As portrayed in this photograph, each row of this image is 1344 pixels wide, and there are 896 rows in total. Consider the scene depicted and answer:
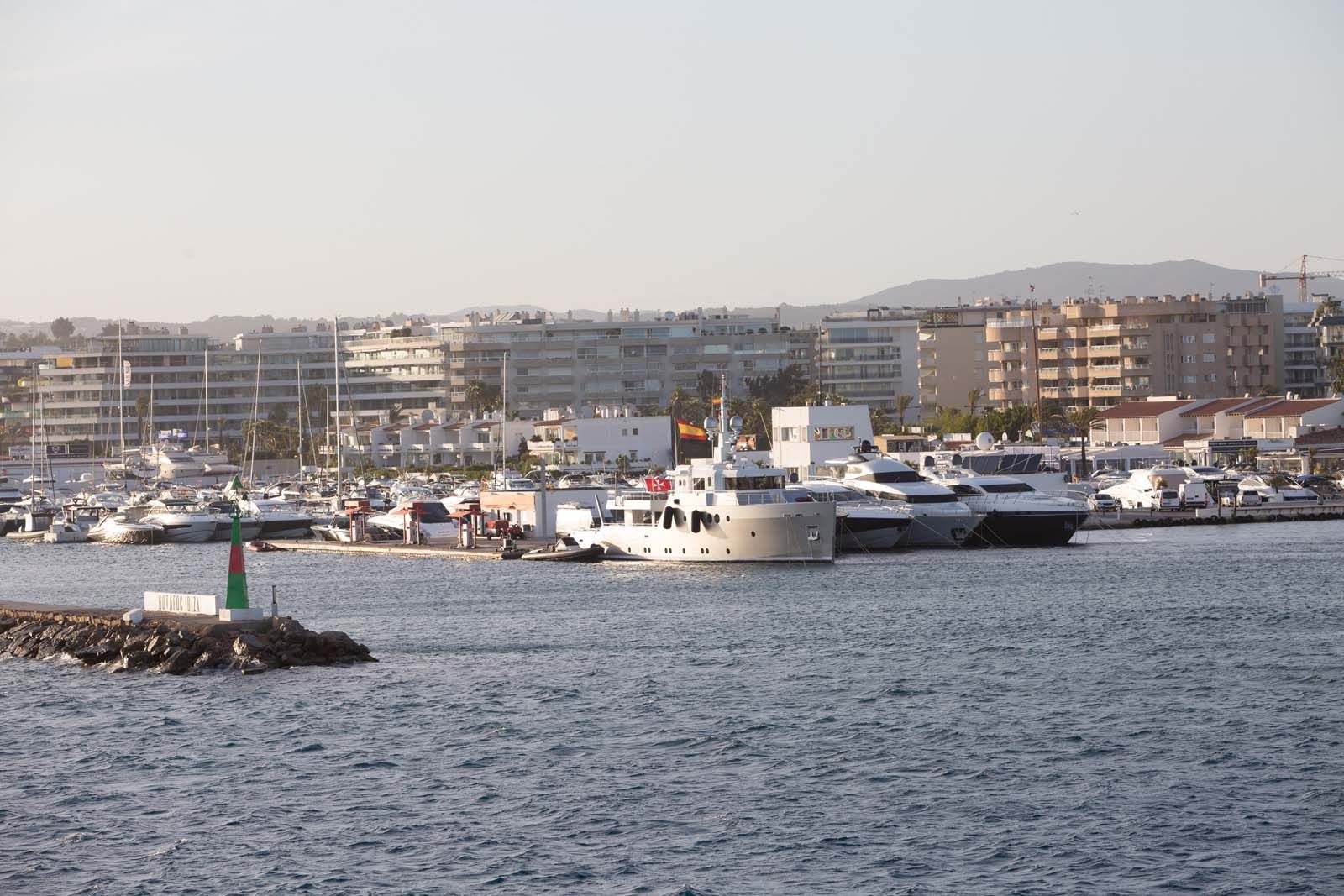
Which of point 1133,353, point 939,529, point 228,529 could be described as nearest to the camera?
point 939,529

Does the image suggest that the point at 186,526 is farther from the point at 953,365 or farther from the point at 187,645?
the point at 953,365

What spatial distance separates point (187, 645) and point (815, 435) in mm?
60864

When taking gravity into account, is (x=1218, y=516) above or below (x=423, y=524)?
below

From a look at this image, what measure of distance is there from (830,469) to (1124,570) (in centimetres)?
2150

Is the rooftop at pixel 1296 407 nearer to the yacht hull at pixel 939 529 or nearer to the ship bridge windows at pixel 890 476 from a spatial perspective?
the ship bridge windows at pixel 890 476

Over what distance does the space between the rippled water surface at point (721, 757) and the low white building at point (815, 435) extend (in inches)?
1772

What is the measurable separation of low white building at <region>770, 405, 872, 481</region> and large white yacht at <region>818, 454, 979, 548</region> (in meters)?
17.6

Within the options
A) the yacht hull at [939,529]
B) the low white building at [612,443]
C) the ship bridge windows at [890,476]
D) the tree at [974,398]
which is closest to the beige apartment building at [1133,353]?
the tree at [974,398]

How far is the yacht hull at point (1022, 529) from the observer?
251 ft

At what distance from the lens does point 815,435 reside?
96.9 metres

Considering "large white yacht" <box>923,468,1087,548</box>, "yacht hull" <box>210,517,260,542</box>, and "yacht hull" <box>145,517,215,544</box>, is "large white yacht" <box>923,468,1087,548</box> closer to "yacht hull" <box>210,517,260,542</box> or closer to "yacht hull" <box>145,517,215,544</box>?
"yacht hull" <box>210,517,260,542</box>

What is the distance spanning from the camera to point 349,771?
27.8 meters

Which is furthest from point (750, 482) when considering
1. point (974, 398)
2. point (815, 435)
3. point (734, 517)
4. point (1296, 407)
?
point (974, 398)

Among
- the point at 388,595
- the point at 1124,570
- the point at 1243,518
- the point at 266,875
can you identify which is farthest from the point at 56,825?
the point at 1243,518
